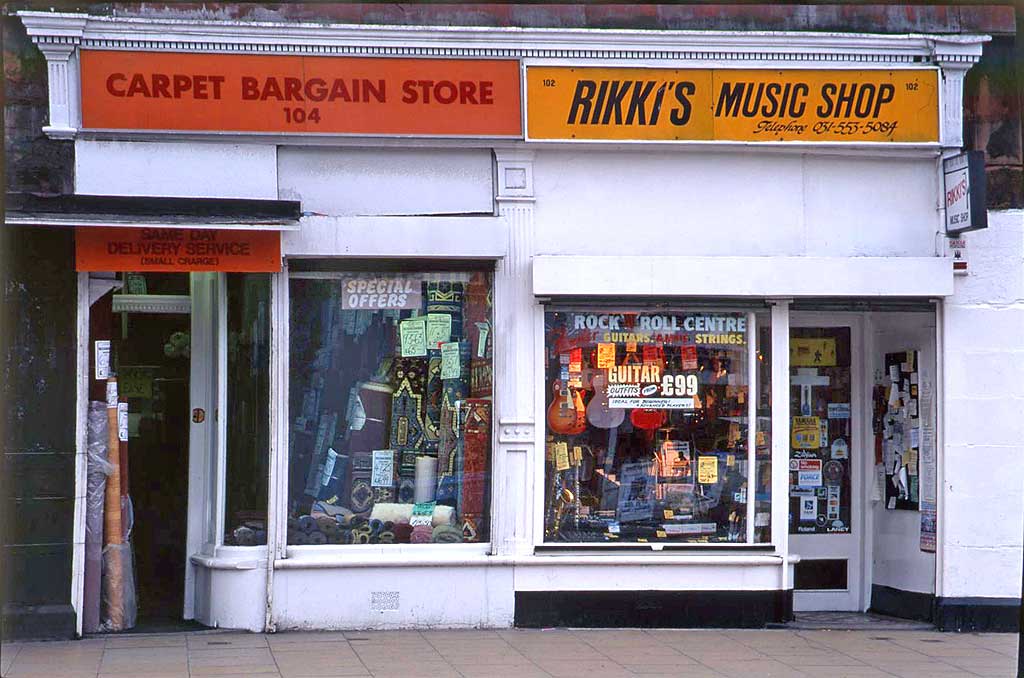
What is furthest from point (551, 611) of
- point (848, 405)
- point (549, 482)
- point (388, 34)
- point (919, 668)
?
point (388, 34)

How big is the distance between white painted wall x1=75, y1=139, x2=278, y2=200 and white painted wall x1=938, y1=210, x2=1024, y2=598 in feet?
18.7

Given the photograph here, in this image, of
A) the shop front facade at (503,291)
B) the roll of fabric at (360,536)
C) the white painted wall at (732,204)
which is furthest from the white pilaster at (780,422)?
the roll of fabric at (360,536)

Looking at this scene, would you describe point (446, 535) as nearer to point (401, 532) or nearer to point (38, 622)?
point (401, 532)

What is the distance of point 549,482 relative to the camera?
1059 centimetres

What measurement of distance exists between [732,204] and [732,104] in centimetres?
80

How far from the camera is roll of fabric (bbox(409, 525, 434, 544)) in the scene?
10.5 metres

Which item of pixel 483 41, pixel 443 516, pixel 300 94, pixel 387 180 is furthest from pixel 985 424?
pixel 300 94

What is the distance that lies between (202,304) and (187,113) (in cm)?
161

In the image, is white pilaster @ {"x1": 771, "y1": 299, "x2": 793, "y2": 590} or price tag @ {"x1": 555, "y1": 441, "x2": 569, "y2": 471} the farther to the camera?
white pilaster @ {"x1": 771, "y1": 299, "x2": 793, "y2": 590}

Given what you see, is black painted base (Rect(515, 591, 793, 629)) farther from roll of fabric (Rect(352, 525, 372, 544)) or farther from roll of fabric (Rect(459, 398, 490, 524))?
roll of fabric (Rect(352, 525, 372, 544))

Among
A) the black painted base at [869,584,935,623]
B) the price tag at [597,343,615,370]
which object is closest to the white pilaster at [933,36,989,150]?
the price tag at [597,343,615,370]

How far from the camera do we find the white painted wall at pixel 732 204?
1057 cm

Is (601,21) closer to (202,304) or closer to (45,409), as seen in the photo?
(202,304)

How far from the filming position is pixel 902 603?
11453 millimetres
